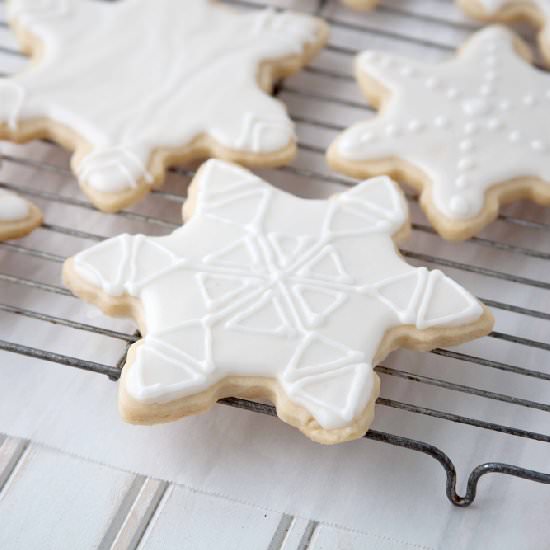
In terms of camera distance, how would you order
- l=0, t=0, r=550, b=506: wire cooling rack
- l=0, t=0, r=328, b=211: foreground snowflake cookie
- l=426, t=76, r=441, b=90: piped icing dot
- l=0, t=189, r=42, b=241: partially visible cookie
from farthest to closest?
l=426, t=76, r=441, b=90: piped icing dot < l=0, t=0, r=328, b=211: foreground snowflake cookie < l=0, t=189, r=42, b=241: partially visible cookie < l=0, t=0, r=550, b=506: wire cooling rack

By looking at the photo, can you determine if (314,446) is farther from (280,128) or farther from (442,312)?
(280,128)

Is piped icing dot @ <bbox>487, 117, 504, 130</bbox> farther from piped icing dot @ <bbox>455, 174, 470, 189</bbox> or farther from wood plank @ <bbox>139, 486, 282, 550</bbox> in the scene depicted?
wood plank @ <bbox>139, 486, 282, 550</bbox>

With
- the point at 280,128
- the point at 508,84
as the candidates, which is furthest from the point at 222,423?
the point at 508,84

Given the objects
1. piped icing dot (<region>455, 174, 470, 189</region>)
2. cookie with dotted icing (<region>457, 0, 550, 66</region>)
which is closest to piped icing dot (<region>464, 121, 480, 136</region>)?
piped icing dot (<region>455, 174, 470, 189</region>)

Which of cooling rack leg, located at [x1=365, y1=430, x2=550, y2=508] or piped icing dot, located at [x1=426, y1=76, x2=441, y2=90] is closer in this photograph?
cooling rack leg, located at [x1=365, y1=430, x2=550, y2=508]

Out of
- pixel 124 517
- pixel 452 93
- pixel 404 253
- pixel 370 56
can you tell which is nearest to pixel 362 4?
pixel 370 56

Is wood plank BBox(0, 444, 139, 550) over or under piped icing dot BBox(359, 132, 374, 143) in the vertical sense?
under
